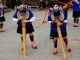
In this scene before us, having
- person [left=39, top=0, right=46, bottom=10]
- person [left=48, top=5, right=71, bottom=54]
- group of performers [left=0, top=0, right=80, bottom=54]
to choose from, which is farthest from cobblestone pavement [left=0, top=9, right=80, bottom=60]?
person [left=39, top=0, right=46, bottom=10]

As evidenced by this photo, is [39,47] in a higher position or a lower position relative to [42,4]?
higher

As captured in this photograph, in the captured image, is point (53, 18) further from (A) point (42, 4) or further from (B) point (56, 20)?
(A) point (42, 4)

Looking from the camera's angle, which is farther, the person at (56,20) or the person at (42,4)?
the person at (42,4)

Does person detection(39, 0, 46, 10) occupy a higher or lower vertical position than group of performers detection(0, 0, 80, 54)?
lower

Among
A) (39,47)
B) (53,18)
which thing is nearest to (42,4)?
(39,47)

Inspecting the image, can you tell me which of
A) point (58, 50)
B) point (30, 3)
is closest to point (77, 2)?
point (58, 50)

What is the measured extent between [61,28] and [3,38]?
2932 millimetres

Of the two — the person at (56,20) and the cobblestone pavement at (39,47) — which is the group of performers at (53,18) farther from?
the cobblestone pavement at (39,47)

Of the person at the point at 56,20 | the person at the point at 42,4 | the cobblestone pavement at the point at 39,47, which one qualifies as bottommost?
the person at the point at 42,4

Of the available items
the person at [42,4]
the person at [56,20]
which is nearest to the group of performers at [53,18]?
the person at [56,20]

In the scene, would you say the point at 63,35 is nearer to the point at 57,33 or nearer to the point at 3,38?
the point at 57,33

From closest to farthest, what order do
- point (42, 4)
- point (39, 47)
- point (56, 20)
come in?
1. point (56, 20)
2. point (39, 47)
3. point (42, 4)

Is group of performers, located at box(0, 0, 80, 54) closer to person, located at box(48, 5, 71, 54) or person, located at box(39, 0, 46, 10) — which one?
person, located at box(48, 5, 71, 54)

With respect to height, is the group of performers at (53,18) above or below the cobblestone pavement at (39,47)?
above
